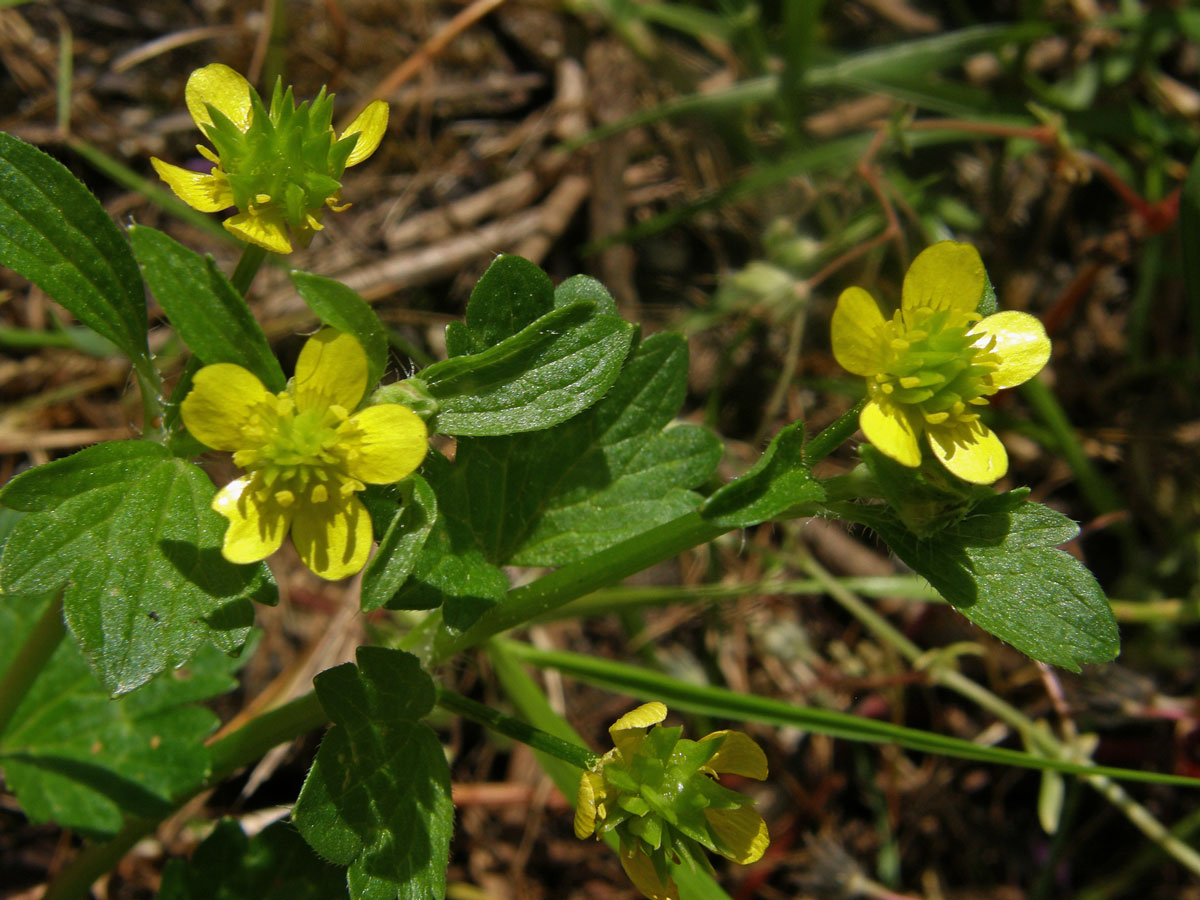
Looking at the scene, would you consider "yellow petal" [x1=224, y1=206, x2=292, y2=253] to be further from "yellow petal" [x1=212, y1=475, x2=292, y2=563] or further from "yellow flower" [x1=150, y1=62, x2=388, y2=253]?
"yellow petal" [x1=212, y1=475, x2=292, y2=563]

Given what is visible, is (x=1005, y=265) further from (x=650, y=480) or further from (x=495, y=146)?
(x=650, y=480)

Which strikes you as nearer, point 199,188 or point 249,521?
point 249,521

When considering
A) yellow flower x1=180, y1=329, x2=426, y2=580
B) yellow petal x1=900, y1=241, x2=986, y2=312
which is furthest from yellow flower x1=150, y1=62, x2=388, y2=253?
yellow petal x1=900, y1=241, x2=986, y2=312

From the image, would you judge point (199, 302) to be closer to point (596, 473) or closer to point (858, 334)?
point (596, 473)

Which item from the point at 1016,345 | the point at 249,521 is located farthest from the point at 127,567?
the point at 1016,345

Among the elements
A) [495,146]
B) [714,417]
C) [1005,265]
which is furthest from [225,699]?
[1005,265]

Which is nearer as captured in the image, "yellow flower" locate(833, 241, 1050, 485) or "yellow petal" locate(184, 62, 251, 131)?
"yellow flower" locate(833, 241, 1050, 485)
